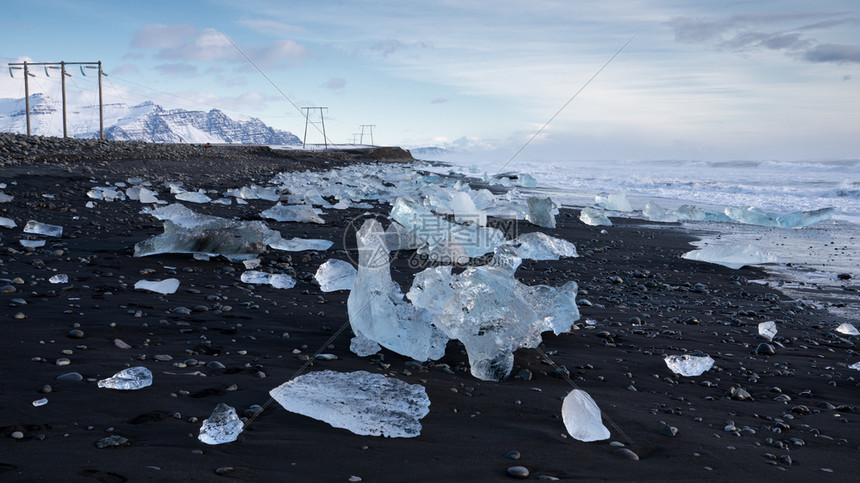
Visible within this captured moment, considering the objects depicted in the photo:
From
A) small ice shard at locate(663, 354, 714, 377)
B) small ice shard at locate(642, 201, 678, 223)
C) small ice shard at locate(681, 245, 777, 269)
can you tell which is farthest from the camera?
small ice shard at locate(642, 201, 678, 223)

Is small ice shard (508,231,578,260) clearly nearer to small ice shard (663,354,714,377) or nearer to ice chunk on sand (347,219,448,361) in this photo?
small ice shard (663,354,714,377)

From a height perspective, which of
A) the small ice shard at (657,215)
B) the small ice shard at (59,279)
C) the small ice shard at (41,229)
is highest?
the small ice shard at (657,215)

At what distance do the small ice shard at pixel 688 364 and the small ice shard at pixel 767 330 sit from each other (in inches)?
41.4

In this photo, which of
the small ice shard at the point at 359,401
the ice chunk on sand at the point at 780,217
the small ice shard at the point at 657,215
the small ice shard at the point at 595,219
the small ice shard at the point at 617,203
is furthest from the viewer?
the small ice shard at the point at 617,203

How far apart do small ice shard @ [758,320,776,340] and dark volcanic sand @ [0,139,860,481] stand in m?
0.05

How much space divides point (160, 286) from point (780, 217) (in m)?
11.6

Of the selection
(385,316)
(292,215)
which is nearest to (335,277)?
(385,316)

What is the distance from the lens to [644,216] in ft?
38.8

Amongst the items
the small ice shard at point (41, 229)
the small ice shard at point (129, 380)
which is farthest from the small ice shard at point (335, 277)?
the small ice shard at point (41, 229)

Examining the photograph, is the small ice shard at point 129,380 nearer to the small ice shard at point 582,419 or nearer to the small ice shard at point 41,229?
the small ice shard at point 582,419

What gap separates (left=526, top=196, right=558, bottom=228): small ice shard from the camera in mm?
8883

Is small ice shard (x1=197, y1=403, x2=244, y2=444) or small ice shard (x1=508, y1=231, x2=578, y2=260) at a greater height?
small ice shard (x1=508, y1=231, x2=578, y2=260)

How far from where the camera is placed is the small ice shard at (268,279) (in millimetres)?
4020

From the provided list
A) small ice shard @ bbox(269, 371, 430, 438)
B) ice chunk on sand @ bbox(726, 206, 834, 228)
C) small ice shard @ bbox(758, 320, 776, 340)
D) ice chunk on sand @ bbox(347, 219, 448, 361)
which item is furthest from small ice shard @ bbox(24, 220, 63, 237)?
ice chunk on sand @ bbox(726, 206, 834, 228)
